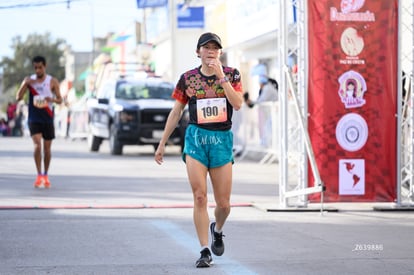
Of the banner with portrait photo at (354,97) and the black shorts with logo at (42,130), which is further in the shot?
the black shorts with logo at (42,130)

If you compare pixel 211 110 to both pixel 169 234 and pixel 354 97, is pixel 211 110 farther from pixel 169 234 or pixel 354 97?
pixel 354 97

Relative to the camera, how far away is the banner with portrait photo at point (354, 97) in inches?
498

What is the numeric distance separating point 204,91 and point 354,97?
15.3 feet

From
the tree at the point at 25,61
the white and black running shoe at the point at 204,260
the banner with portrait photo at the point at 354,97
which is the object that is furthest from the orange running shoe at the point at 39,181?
the tree at the point at 25,61

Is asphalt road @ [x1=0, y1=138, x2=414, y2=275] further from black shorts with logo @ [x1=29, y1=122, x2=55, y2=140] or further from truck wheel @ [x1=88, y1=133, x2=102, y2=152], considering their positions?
truck wheel @ [x1=88, y1=133, x2=102, y2=152]

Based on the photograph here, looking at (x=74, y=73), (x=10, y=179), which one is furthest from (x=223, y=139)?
(x=74, y=73)

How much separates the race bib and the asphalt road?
1138 mm

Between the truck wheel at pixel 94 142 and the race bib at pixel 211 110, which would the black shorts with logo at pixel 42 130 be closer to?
the race bib at pixel 211 110

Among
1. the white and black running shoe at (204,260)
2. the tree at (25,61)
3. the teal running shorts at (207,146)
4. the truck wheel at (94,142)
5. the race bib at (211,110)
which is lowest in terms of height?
the truck wheel at (94,142)

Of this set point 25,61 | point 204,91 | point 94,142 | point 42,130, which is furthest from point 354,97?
point 25,61

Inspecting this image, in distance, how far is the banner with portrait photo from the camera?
12.6 meters

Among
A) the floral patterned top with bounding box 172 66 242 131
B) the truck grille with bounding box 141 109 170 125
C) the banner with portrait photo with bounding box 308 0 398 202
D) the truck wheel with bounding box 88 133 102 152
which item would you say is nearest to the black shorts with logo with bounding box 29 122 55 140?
the banner with portrait photo with bounding box 308 0 398 202

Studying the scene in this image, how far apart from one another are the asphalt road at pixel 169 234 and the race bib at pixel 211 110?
3.73 ft

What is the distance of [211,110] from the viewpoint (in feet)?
27.7
